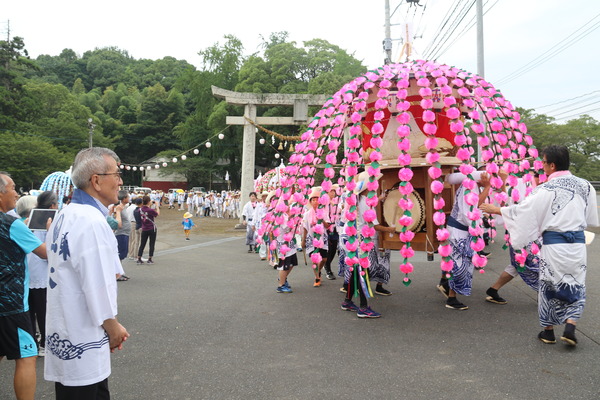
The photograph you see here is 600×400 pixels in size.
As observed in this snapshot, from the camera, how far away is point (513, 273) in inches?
231

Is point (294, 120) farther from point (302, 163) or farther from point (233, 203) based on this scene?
point (302, 163)

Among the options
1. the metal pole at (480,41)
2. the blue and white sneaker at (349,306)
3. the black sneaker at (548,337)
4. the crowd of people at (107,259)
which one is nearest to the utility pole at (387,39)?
the metal pole at (480,41)

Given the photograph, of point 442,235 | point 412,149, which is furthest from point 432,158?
point 442,235

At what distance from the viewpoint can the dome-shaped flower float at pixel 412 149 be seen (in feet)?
15.3

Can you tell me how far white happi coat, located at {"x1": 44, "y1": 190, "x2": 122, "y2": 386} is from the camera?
2.14 m

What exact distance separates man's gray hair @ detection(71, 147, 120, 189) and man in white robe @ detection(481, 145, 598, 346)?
4.05 metres

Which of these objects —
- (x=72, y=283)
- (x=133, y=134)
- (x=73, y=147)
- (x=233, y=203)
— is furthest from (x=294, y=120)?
(x=133, y=134)

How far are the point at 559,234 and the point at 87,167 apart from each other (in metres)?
4.32

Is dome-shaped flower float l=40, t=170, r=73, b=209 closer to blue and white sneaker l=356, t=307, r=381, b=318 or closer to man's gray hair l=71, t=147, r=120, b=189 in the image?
blue and white sneaker l=356, t=307, r=381, b=318

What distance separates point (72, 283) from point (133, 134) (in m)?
56.0

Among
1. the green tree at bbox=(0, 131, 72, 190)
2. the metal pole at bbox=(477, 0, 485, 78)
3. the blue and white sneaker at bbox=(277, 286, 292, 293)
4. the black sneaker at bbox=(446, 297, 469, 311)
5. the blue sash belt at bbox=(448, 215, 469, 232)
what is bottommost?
the blue and white sneaker at bbox=(277, 286, 292, 293)

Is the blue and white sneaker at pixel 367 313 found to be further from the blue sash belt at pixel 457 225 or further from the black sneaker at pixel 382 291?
the blue sash belt at pixel 457 225

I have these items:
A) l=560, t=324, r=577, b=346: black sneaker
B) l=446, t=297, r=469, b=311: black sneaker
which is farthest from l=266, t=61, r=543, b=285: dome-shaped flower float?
l=446, t=297, r=469, b=311: black sneaker

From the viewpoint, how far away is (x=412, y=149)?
5.16 m
